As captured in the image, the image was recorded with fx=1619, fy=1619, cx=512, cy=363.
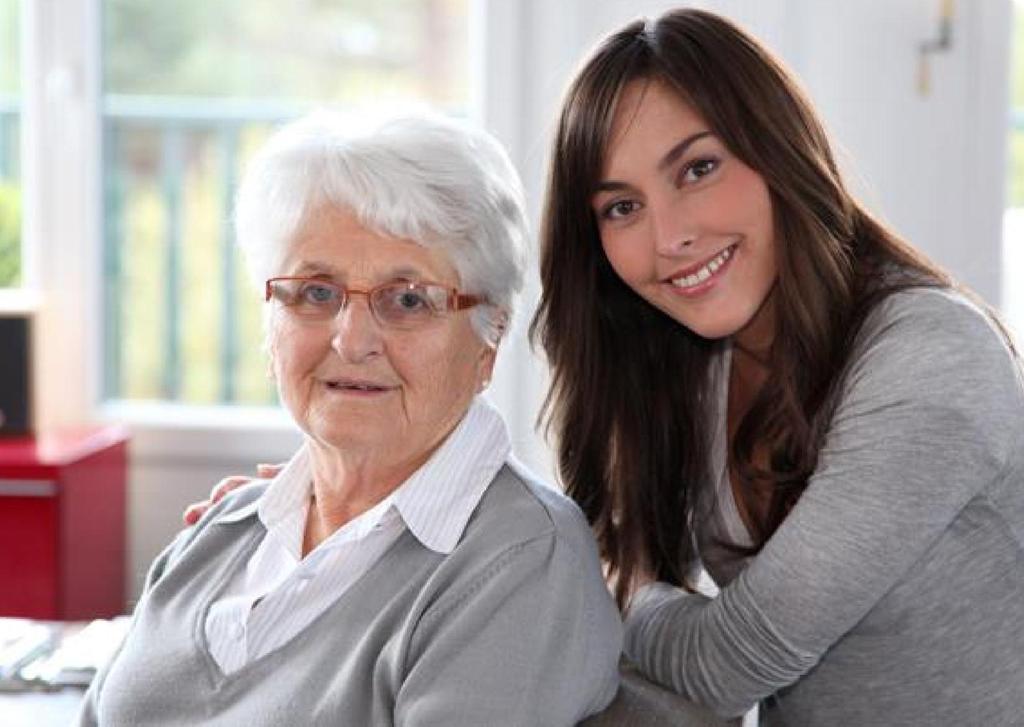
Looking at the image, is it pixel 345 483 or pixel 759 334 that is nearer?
pixel 345 483

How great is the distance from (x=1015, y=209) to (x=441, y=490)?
2.82 m

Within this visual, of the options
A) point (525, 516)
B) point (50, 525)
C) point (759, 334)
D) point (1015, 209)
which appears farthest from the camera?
point (1015, 209)

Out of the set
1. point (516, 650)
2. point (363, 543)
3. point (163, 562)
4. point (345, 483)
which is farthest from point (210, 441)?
point (516, 650)

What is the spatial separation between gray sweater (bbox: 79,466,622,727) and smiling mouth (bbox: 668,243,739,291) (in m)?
0.32

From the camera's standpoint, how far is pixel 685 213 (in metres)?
1.89

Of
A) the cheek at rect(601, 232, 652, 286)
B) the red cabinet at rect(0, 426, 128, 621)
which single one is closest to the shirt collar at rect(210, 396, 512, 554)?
the cheek at rect(601, 232, 652, 286)

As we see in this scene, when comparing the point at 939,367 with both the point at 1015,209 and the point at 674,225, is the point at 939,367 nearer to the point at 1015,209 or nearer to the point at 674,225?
the point at 674,225

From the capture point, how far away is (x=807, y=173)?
6.18ft

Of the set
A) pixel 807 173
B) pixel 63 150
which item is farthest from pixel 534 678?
pixel 63 150

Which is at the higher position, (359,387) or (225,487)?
(359,387)

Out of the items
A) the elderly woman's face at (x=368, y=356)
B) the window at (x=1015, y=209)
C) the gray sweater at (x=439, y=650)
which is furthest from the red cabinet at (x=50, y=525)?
the window at (x=1015, y=209)

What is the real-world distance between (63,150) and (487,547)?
287 centimetres

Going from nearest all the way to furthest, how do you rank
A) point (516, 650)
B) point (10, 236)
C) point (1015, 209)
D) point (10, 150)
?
1. point (516, 650)
2. point (1015, 209)
3. point (10, 236)
4. point (10, 150)

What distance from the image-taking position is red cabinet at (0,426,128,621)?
12.1 feet
